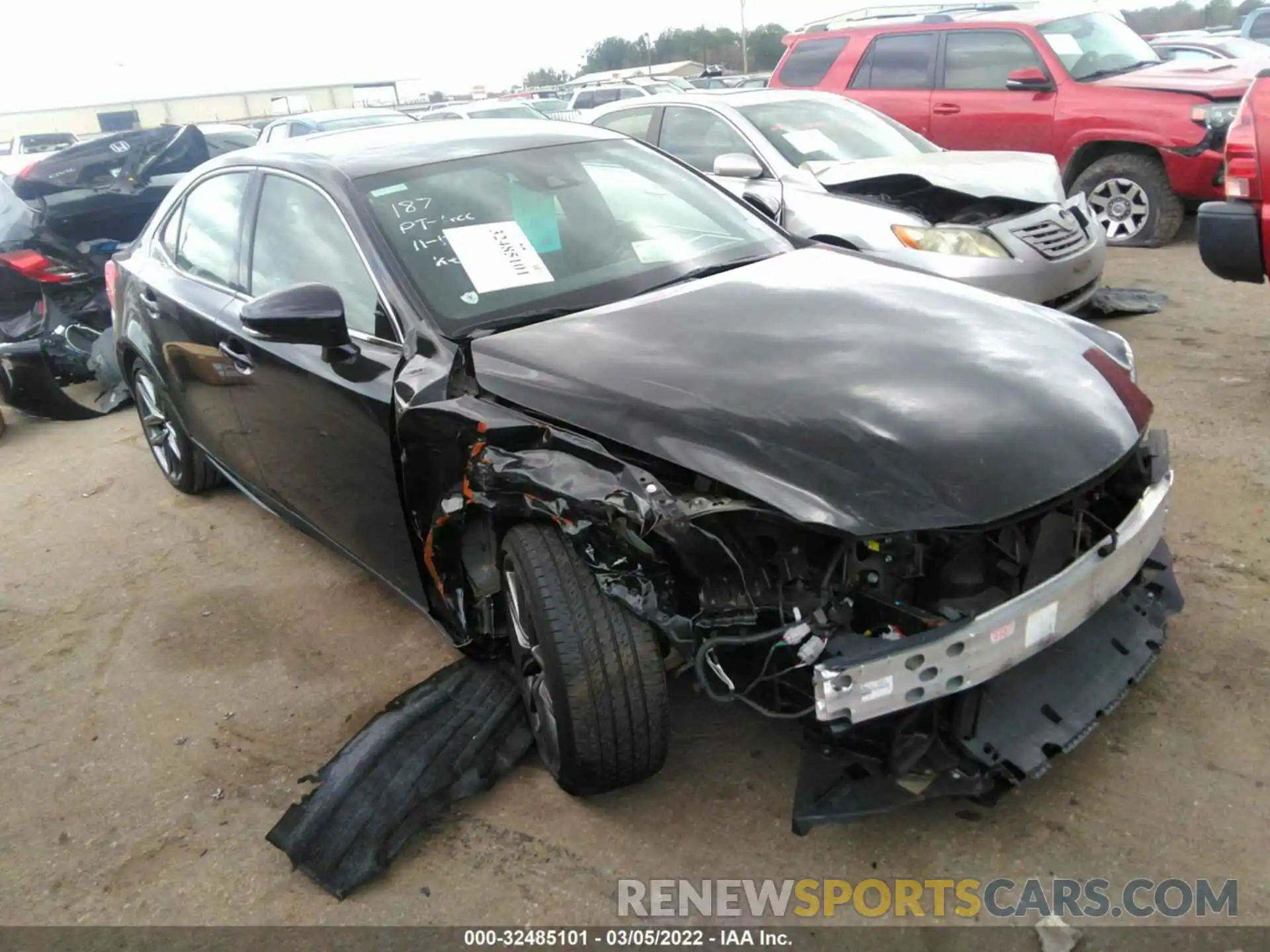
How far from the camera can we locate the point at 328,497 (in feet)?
10.8

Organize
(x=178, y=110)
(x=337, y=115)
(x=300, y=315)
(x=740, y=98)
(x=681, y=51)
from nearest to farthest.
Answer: (x=300, y=315)
(x=740, y=98)
(x=337, y=115)
(x=681, y=51)
(x=178, y=110)

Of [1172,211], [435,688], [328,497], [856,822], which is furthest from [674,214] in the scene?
[1172,211]

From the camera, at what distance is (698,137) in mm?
6574

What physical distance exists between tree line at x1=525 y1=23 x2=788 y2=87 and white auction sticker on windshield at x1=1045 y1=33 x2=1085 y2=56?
141 ft

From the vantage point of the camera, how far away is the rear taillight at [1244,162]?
4.37 meters

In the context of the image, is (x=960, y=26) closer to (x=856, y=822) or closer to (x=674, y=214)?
(x=674, y=214)

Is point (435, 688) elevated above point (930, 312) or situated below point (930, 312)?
below

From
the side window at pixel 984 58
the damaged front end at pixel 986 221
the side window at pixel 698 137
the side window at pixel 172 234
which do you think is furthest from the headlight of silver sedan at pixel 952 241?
the side window at pixel 984 58

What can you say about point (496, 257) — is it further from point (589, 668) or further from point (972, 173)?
point (972, 173)

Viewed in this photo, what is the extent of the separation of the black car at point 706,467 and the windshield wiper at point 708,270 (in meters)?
0.01

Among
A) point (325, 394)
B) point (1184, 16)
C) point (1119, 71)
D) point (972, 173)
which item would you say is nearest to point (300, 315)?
point (325, 394)

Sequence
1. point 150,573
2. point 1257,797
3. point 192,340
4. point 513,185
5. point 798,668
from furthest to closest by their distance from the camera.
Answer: point 150,573
point 192,340
point 513,185
point 1257,797
point 798,668

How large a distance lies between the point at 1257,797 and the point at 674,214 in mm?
2437
